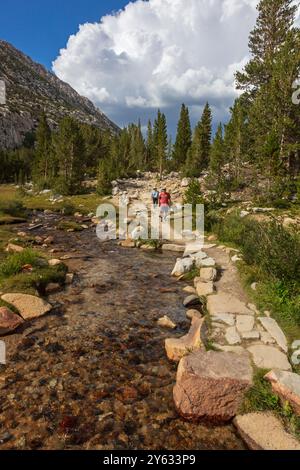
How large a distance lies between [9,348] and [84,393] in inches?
86.1

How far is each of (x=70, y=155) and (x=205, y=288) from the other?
40.4 meters

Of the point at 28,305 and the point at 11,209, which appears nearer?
the point at 28,305

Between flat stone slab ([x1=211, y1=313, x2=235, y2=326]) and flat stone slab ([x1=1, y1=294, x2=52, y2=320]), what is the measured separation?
433cm

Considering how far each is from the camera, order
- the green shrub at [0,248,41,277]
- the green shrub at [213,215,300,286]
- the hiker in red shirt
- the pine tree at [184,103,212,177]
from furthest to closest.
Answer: the pine tree at [184,103,212,177]
the hiker in red shirt
the green shrub at [0,248,41,277]
the green shrub at [213,215,300,286]

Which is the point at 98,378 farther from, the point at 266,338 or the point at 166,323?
the point at 266,338

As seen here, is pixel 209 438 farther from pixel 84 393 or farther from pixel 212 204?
pixel 212 204

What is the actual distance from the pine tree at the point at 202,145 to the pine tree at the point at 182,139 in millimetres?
5113

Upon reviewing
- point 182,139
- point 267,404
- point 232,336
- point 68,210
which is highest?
point 182,139

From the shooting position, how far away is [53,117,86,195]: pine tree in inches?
1671

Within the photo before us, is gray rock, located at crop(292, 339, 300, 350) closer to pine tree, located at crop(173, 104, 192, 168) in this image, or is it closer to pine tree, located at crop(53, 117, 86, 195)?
pine tree, located at crop(53, 117, 86, 195)

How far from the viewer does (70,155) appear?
44.8m

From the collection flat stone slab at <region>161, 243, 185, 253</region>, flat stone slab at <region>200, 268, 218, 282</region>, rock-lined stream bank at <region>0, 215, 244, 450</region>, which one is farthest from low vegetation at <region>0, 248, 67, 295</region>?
flat stone slab at <region>161, 243, 185, 253</region>

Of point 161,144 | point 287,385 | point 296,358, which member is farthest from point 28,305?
point 161,144

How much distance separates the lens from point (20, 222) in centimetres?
2252
